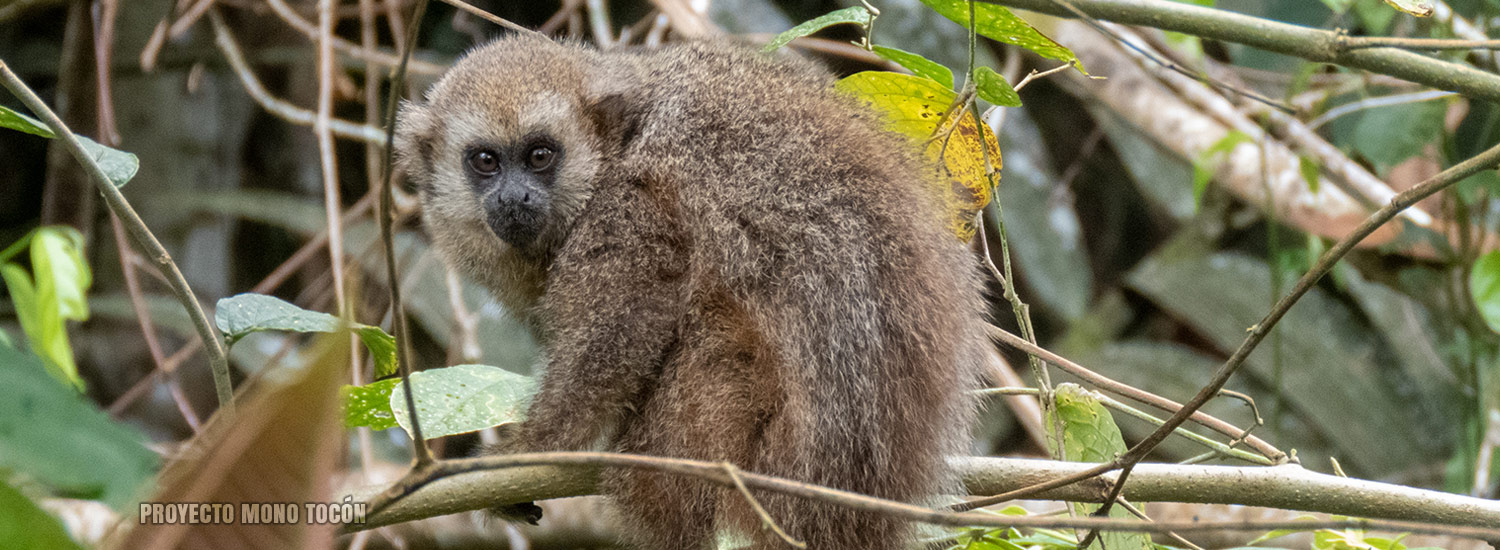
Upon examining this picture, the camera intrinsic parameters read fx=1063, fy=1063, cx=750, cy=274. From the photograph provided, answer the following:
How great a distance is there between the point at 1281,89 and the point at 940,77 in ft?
11.1

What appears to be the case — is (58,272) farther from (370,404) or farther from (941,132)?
(941,132)

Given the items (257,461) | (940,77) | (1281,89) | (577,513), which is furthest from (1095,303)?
(257,461)

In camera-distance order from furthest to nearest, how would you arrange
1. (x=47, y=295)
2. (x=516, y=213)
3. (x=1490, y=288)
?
(x=1490, y=288) < (x=516, y=213) < (x=47, y=295)

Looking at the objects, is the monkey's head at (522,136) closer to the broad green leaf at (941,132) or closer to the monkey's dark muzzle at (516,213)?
the monkey's dark muzzle at (516,213)

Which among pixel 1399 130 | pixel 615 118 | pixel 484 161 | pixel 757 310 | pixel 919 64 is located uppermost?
pixel 1399 130

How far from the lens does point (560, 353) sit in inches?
74.4

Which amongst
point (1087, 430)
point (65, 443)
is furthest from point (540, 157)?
point (65, 443)

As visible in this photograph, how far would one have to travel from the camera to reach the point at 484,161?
7.66 ft

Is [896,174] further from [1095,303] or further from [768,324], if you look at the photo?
[1095,303]

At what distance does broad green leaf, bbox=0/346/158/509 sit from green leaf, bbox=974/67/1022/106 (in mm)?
1333

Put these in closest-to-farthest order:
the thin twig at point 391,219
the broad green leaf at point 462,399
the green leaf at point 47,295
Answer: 1. the thin twig at point 391,219
2. the broad green leaf at point 462,399
3. the green leaf at point 47,295

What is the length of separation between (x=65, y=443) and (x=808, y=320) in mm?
1266

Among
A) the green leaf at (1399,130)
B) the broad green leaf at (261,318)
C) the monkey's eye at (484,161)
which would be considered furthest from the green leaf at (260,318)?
the green leaf at (1399,130)

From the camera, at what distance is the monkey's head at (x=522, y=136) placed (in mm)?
2188
